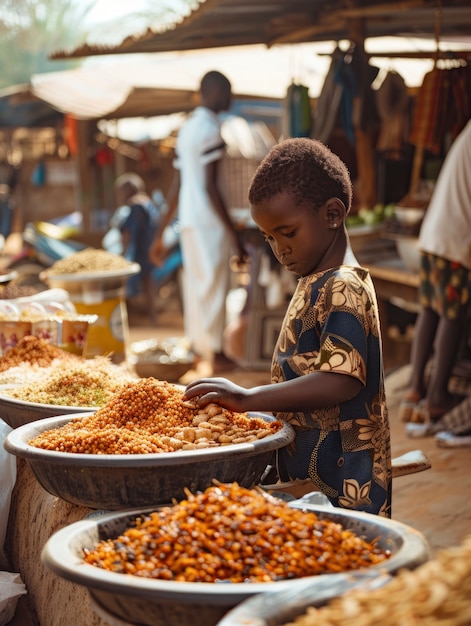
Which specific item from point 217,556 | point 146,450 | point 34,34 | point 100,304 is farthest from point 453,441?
point 34,34

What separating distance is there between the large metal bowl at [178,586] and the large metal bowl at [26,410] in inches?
35.2

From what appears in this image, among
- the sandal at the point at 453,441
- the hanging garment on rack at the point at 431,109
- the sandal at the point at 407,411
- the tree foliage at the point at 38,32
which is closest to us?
the sandal at the point at 453,441

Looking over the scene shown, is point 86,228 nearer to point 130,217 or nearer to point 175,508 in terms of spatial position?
point 130,217

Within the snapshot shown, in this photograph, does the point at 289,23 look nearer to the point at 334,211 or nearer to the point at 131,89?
the point at 131,89

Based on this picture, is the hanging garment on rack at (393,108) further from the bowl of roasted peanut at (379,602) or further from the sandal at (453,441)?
the bowl of roasted peanut at (379,602)

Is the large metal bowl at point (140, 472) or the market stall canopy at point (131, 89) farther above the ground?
the market stall canopy at point (131, 89)

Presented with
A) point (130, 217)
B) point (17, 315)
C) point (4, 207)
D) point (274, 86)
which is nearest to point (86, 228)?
point (130, 217)

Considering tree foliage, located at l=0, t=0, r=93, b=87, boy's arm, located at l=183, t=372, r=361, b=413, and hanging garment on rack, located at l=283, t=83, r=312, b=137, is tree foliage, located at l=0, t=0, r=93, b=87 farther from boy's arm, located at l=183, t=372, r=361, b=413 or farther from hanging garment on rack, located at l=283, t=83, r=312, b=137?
boy's arm, located at l=183, t=372, r=361, b=413

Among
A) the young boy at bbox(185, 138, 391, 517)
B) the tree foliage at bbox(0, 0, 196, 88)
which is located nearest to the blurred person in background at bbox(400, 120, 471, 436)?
the young boy at bbox(185, 138, 391, 517)

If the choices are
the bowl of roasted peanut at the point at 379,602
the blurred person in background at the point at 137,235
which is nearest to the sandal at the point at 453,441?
the bowl of roasted peanut at the point at 379,602

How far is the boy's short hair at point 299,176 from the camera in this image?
224cm

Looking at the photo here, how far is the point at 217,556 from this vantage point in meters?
1.58

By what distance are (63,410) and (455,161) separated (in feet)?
11.0

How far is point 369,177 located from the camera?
24.4ft
